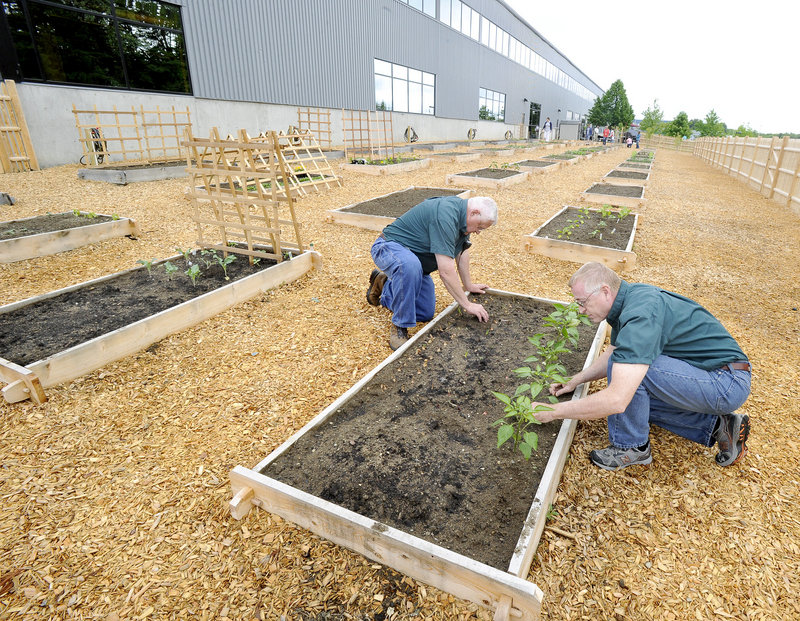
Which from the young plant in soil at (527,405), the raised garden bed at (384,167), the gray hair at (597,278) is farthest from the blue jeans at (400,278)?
the raised garden bed at (384,167)

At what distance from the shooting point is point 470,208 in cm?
364

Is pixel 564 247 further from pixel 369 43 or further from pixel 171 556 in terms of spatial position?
pixel 369 43

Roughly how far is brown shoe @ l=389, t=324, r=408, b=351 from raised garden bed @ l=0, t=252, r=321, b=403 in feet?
6.03

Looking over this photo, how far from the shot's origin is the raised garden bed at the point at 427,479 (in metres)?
1.97

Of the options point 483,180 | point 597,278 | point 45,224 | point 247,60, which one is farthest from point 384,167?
point 597,278

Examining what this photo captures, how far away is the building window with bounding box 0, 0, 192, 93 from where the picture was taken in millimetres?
10977

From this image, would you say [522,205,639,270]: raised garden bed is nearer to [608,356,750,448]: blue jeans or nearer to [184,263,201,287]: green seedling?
[608,356,750,448]: blue jeans

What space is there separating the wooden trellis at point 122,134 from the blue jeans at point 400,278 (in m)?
9.76

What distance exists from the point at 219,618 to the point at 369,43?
25.4 m

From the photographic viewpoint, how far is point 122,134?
1334 centimetres

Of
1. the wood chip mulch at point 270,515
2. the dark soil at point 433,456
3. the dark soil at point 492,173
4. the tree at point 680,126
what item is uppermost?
the tree at point 680,126

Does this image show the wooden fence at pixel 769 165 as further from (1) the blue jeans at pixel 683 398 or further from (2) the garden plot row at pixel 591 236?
(1) the blue jeans at pixel 683 398

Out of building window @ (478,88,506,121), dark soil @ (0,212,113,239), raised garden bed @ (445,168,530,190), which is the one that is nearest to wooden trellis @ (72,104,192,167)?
dark soil @ (0,212,113,239)

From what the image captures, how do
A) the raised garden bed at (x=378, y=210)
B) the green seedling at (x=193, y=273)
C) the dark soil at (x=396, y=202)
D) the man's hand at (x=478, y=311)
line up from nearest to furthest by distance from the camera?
the man's hand at (x=478, y=311) < the green seedling at (x=193, y=273) < the raised garden bed at (x=378, y=210) < the dark soil at (x=396, y=202)
